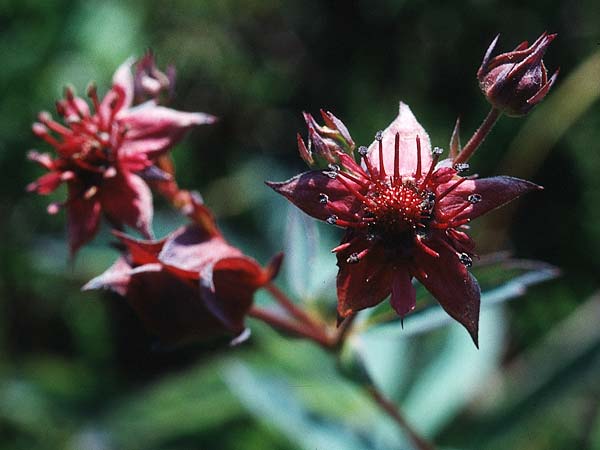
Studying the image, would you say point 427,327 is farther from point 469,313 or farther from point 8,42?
point 8,42

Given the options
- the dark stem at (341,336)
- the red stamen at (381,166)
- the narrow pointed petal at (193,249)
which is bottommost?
the dark stem at (341,336)

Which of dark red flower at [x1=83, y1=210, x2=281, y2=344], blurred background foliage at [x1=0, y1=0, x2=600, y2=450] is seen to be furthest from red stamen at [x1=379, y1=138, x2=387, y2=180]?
blurred background foliage at [x1=0, y1=0, x2=600, y2=450]

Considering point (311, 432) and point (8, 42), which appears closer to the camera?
point (311, 432)

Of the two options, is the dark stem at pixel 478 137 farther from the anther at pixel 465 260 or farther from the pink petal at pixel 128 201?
the pink petal at pixel 128 201

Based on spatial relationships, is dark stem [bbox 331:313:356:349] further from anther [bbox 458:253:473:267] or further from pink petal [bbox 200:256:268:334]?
anther [bbox 458:253:473:267]

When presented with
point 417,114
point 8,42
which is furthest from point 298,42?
point 8,42

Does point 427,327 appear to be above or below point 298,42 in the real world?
below

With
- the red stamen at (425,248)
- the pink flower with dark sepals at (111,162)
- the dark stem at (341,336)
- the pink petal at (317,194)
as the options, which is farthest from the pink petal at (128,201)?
the red stamen at (425,248)

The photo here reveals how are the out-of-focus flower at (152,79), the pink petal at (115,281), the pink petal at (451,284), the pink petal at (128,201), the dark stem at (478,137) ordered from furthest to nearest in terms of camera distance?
the out-of-focus flower at (152,79) → the pink petal at (128,201) → the pink petal at (115,281) → the dark stem at (478,137) → the pink petal at (451,284)
